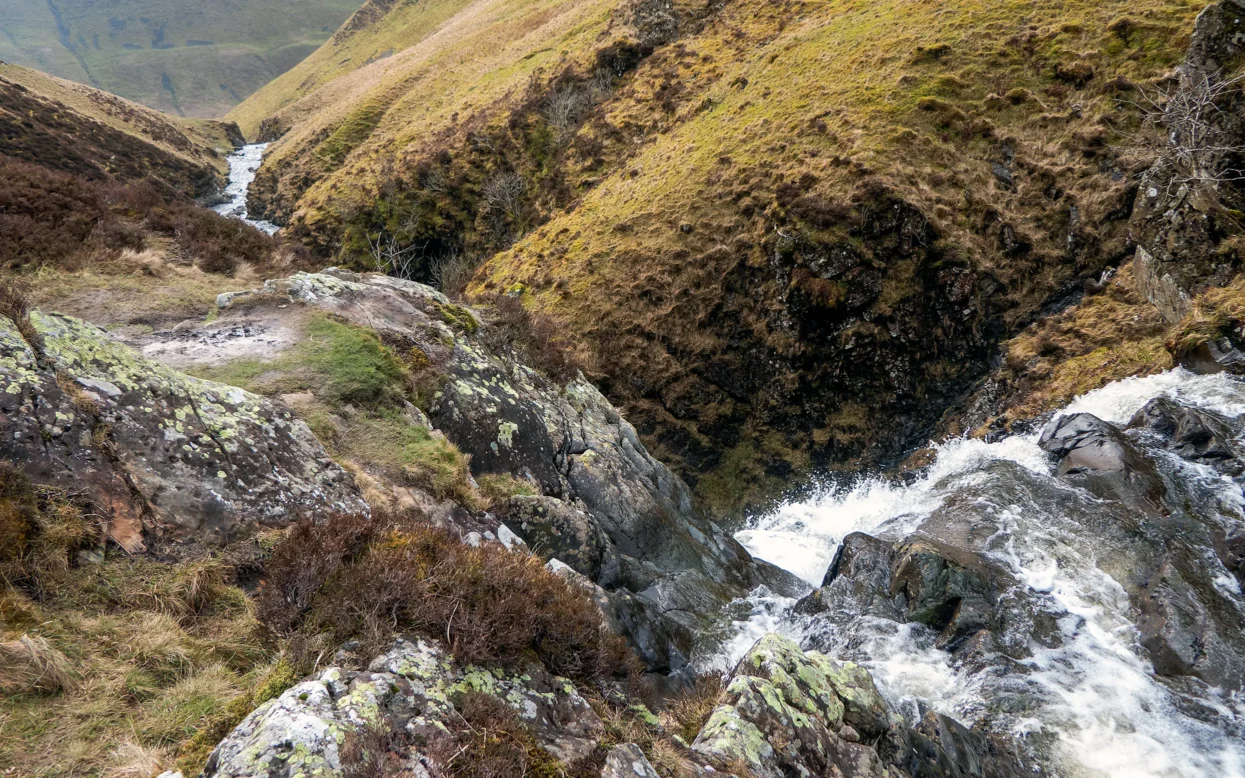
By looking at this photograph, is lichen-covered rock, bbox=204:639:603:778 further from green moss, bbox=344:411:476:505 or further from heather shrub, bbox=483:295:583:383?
heather shrub, bbox=483:295:583:383

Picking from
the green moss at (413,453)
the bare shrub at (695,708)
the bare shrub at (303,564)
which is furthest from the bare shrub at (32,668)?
the green moss at (413,453)

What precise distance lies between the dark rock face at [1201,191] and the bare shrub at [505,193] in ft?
113

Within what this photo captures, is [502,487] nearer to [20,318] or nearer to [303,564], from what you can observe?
[303,564]

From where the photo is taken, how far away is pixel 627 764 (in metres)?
5.25

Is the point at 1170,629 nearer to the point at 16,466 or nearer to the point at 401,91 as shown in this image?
the point at 16,466

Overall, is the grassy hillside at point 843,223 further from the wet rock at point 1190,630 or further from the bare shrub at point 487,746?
the bare shrub at point 487,746

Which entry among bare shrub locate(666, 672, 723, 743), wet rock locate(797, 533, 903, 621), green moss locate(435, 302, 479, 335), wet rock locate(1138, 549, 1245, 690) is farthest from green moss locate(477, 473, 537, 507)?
wet rock locate(1138, 549, 1245, 690)

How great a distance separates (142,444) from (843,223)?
24.9 meters

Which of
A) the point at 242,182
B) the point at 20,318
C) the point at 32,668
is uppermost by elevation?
the point at 242,182

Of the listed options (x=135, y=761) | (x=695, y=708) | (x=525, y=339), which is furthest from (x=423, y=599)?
(x=525, y=339)

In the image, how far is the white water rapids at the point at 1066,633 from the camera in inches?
373

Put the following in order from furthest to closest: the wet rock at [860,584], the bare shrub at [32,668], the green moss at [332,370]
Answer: the wet rock at [860,584]
the green moss at [332,370]
the bare shrub at [32,668]

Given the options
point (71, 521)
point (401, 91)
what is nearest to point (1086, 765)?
point (71, 521)

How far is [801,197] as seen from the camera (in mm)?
26203
